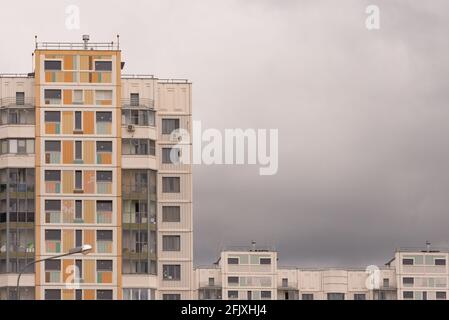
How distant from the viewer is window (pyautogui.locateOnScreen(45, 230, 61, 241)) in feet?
648

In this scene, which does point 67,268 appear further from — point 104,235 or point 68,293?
point 104,235

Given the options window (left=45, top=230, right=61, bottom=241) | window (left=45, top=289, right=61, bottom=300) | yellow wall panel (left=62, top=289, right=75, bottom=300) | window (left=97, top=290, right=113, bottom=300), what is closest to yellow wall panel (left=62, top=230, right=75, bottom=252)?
window (left=45, top=230, right=61, bottom=241)

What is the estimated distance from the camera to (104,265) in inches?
7746

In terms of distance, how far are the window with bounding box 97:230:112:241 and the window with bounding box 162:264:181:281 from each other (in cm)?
906

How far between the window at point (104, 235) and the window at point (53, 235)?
582cm

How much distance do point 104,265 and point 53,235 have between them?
8661 millimetres

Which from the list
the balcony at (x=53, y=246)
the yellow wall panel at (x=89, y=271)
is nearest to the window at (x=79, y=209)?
the balcony at (x=53, y=246)

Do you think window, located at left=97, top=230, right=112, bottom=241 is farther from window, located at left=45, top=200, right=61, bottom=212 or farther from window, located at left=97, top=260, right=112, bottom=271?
Answer: window, located at left=45, top=200, right=61, bottom=212

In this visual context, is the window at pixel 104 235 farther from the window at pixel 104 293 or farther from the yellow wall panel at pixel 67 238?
the window at pixel 104 293

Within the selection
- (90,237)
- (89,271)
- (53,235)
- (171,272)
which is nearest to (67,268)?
(89,271)

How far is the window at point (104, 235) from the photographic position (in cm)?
19875
